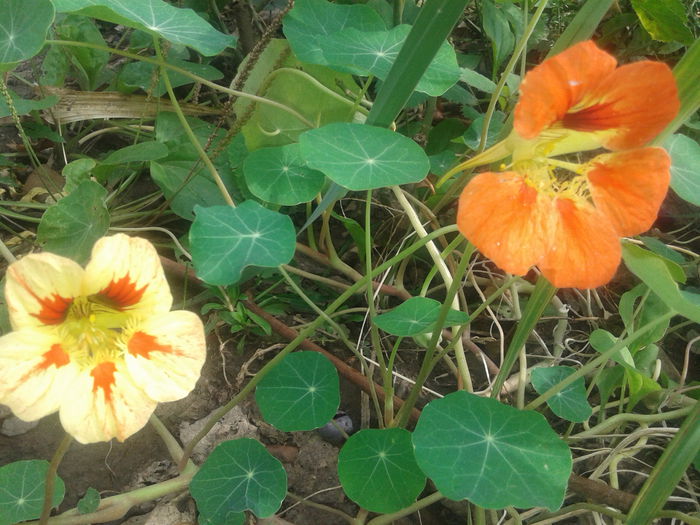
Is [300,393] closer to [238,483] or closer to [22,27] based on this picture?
[238,483]

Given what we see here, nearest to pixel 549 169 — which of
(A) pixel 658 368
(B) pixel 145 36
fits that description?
(A) pixel 658 368

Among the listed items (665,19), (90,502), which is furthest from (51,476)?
(665,19)

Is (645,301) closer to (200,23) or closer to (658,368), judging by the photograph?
(658,368)

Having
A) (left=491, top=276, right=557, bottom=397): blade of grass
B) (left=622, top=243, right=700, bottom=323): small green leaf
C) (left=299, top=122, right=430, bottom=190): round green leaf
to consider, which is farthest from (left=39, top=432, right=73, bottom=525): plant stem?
(left=622, top=243, right=700, bottom=323): small green leaf

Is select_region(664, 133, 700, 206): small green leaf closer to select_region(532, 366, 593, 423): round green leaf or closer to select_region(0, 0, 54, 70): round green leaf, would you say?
select_region(532, 366, 593, 423): round green leaf

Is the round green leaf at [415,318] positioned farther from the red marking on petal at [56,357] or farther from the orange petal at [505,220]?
the red marking on petal at [56,357]
